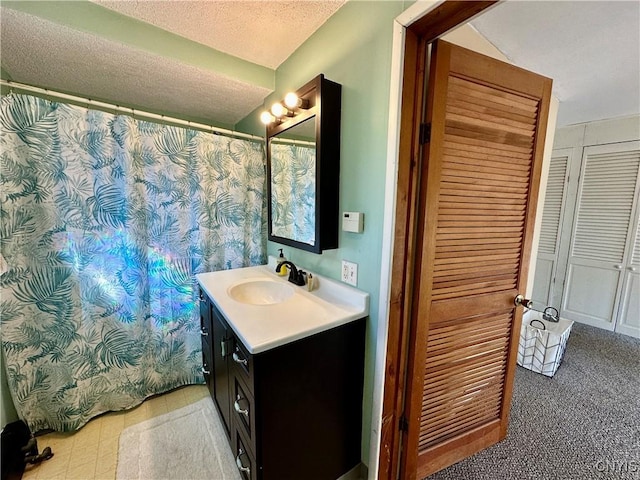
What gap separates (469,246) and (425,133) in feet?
1.85

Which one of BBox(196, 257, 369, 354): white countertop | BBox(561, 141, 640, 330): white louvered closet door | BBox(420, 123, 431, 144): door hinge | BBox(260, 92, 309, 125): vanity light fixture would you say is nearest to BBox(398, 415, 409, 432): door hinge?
BBox(196, 257, 369, 354): white countertop

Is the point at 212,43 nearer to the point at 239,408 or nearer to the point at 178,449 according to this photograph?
the point at 239,408

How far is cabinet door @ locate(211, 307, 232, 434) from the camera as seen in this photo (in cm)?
132

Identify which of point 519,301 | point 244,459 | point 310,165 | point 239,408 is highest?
point 310,165

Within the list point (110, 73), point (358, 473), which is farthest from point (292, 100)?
point (358, 473)

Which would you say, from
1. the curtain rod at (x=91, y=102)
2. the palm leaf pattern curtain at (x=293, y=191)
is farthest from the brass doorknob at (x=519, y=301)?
the curtain rod at (x=91, y=102)

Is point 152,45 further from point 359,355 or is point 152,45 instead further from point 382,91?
point 359,355

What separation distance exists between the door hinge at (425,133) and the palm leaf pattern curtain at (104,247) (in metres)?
1.37

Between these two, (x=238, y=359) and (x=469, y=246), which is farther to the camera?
(x=469, y=246)

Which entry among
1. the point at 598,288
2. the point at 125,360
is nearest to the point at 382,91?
the point at 125,360

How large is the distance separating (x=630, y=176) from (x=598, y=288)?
1.22 meters

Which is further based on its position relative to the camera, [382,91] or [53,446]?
[53,446]

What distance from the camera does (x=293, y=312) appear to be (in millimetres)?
1235

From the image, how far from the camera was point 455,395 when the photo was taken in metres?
1.36
